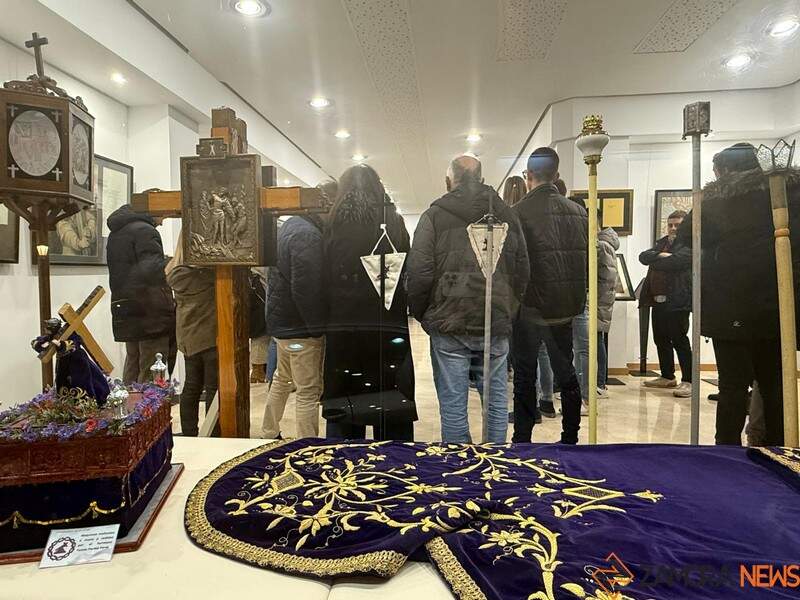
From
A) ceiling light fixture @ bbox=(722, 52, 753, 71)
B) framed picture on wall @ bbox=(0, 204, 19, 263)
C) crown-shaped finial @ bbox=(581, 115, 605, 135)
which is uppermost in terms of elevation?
ceiling light fixture @ bbox=(722, 52, 753, 71)

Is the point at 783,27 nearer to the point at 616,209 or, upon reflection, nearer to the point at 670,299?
the point at 616,209

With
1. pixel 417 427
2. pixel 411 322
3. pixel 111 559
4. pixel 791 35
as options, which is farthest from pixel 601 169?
pixel 111 559

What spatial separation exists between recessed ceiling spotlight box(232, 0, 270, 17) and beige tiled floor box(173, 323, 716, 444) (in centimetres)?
158

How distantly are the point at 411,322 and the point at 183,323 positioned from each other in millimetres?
966

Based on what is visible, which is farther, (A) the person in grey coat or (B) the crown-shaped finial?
(A) the person in grey coat

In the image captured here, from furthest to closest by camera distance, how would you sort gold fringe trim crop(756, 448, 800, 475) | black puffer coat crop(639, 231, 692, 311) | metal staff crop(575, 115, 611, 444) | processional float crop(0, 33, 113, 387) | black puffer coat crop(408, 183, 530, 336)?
1. black puffer coat crop(639, 231, 692, 311)
2. black puffer coat crop(408, 183, 530, 336)
3. metal staff crop(575, 115, 611, 444)
4. processional float crop(0, 33, 113, 387)
5. gold fringe trim crop(756, 448, 800, 475)

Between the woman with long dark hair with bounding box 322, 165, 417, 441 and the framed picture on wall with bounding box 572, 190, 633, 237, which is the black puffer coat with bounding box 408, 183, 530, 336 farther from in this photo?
the framed picture on wall with bounding box 572, 190, 633, 237

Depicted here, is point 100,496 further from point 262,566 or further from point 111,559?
point 262,566

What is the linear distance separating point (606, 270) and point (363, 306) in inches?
46.6

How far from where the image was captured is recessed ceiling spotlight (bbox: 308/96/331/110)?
94.2 inches

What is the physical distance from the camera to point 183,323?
74.7 inches

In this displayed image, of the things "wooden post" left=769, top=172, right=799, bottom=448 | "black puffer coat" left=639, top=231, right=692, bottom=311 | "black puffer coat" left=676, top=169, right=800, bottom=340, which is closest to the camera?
"wooden post" left=769, top=172, right=799, bottom=448

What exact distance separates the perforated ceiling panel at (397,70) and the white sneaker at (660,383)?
1.48 metres

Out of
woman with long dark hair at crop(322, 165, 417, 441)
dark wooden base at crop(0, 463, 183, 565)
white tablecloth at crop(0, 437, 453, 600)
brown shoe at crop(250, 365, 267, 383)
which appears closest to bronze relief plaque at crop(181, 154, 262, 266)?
woman with long dark hair at crop(322, 165, 417, 441)
